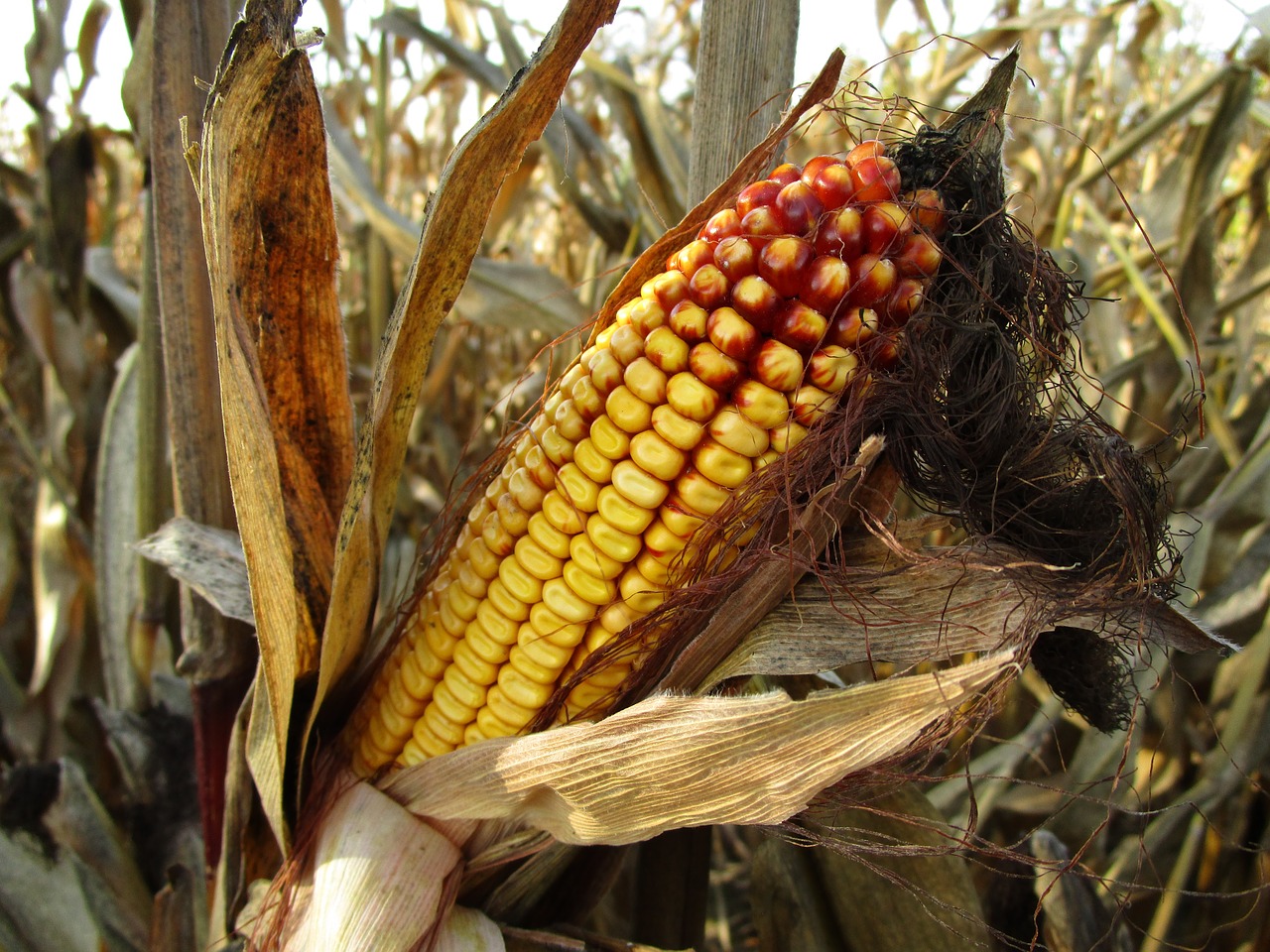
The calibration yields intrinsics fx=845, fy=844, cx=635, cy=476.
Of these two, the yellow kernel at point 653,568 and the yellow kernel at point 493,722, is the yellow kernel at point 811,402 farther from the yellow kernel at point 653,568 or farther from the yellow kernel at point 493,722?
the yellow kernel at point 493,722

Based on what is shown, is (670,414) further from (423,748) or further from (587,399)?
(423,748)

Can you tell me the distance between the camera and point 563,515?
0.98 meters

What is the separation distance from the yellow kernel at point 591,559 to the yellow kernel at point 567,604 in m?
0.04

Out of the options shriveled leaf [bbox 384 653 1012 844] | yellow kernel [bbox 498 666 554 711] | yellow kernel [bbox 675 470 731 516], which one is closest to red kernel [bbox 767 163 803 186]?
yellow kernel [bbox 675 470 731 516]

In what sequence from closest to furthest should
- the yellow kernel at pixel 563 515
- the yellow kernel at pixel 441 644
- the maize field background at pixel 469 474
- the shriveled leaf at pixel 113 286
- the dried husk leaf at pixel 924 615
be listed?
1. the dried husk leaf at pixel 924 615
2. the yellow kernel at pixel 563 515
3. the yellow kernel at pixel 441 644
4. the maize field background at pixel 469 474
5. the shriveled leaf at pixel 113 286

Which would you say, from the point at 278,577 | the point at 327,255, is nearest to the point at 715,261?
the point at 327,255

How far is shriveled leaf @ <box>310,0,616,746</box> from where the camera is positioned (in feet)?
2.96

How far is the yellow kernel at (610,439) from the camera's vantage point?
0.94 m

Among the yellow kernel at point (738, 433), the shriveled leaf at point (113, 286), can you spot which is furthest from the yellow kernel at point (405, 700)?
the shriveled leaf at point (113, 286)

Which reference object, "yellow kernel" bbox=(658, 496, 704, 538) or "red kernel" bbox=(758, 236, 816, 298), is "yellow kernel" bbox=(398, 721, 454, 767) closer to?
"yellow kernel" bbox=(658, 496, 704, 538)

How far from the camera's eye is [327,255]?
102 cm

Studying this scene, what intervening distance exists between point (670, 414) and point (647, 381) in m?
0.04

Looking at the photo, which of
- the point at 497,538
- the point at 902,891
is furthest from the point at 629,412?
the point at 902,891

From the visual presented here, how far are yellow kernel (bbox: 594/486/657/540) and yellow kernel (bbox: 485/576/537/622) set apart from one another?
151 millimetres
